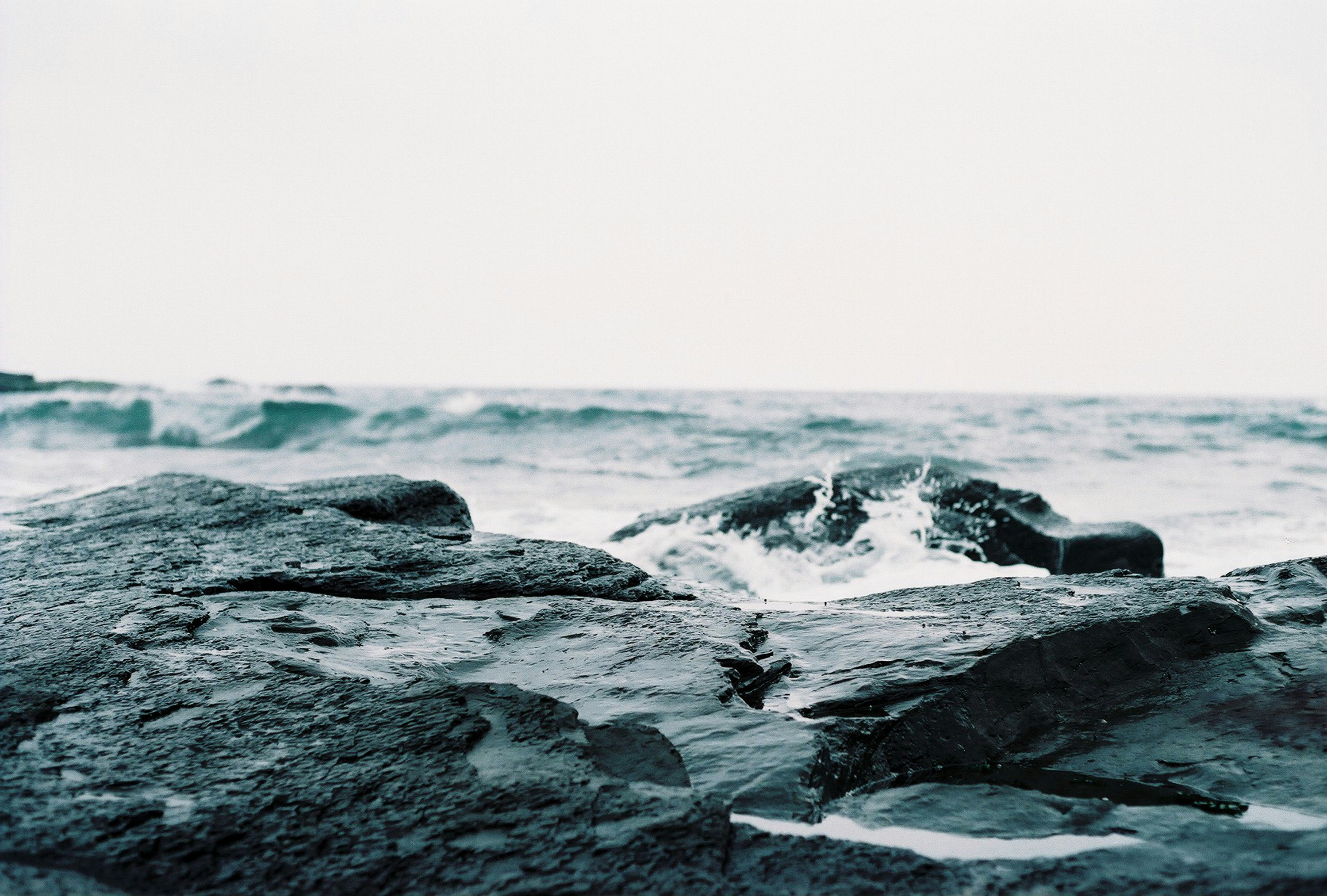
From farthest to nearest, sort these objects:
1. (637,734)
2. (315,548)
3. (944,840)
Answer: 1. (315,548)
2. (637,734)
3. (944,840)

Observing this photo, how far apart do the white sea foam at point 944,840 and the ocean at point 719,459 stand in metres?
2.60

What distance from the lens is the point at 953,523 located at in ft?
17.5

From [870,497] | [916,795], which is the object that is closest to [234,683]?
[916,795]

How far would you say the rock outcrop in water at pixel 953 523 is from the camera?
4996 mm

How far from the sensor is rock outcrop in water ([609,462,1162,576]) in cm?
500

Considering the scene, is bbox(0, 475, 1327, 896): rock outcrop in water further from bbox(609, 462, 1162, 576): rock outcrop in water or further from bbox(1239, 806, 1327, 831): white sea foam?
bbox(609, 462, 1162, 576): rock outcrop in water

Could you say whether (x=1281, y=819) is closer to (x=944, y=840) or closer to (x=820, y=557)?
(x=944, y=840)

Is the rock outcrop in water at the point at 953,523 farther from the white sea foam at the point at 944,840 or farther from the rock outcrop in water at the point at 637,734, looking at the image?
the white sea foam at the point at 944,840

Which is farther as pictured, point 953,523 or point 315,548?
point 953,523

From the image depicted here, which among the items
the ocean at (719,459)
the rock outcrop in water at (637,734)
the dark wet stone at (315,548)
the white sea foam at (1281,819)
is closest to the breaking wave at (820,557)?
the ocean at (719,459)

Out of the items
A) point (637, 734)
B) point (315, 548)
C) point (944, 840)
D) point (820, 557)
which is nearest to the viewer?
point (944, 840)

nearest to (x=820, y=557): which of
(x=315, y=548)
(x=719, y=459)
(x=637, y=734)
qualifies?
(x=315, y=548)

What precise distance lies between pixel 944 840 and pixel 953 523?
13.3 feet

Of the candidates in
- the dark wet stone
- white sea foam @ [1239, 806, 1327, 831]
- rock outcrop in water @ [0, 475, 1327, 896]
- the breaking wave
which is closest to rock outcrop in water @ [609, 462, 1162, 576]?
the breaking wave
